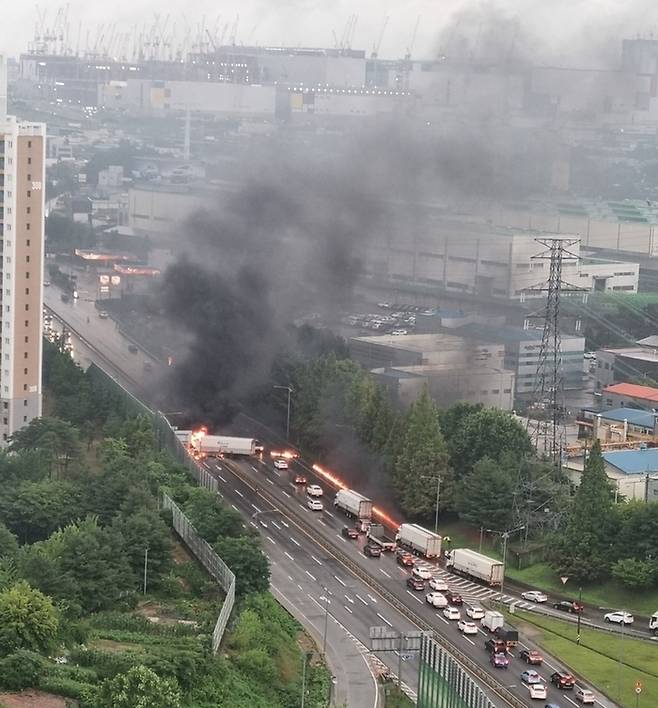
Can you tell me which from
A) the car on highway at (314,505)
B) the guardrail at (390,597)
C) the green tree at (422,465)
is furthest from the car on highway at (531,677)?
the car on highway at (314,505)

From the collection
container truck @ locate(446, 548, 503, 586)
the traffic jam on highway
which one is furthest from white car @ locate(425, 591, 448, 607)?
container truck @ locate(446, 548, 503, 586)

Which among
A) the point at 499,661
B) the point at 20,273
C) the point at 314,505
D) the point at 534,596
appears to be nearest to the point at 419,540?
the point at 534,596

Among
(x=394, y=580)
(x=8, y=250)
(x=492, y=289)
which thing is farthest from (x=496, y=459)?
(x=492, y=289)

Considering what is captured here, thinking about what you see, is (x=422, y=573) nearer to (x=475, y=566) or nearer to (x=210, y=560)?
(x=475, y=566)

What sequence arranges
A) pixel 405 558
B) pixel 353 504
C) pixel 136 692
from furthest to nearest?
pixel 353 504 < pixel 405 558 < pixel 136 692

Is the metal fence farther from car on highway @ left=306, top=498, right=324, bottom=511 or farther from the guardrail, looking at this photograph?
car on highway @ left=306, top=498, right=324, bottom=511

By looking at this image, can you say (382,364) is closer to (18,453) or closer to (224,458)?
(224,458)
